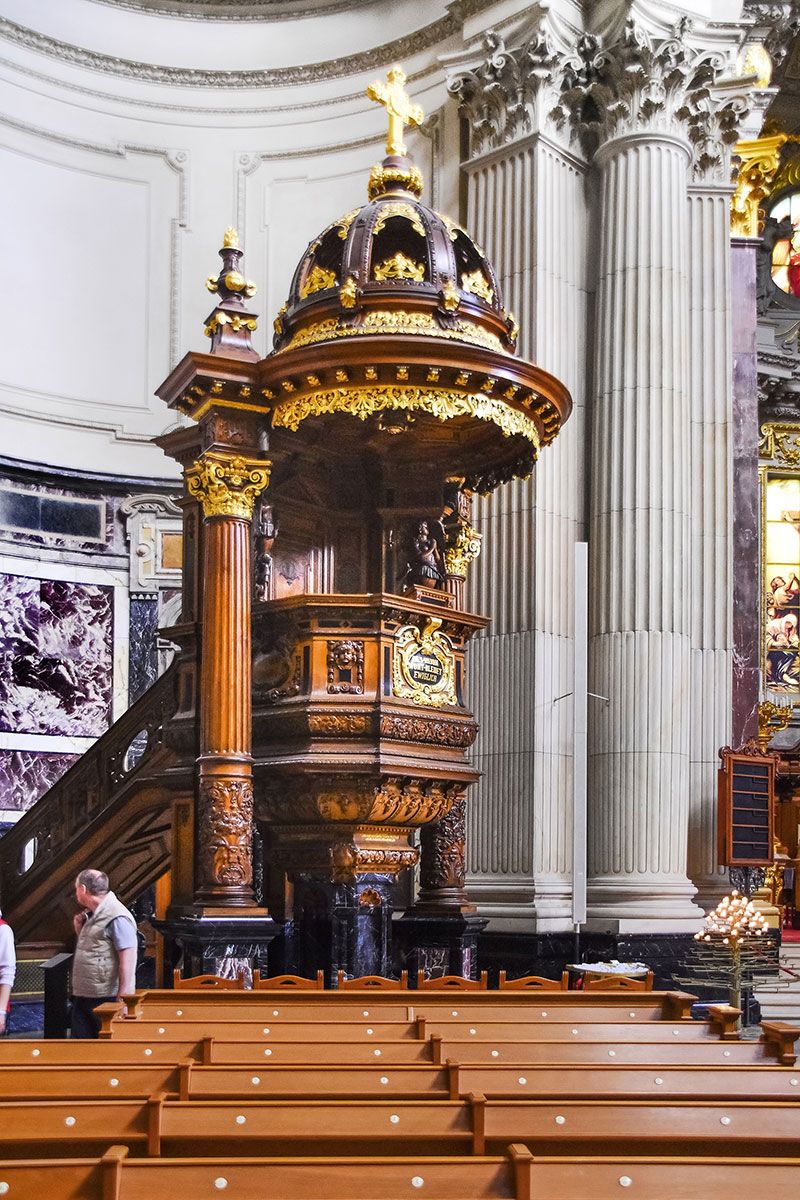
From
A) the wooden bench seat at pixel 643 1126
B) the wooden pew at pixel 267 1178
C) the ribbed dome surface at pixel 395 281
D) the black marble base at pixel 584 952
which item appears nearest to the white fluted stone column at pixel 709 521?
the black marble base at pixel 584 952

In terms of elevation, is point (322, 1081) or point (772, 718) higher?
point (772, 718)

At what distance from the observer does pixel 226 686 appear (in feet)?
27.7

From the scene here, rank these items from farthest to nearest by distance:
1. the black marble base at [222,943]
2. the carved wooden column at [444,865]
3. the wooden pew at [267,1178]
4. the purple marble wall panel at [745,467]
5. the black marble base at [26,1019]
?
the purple marble wall panel at [745,467] < the black marble base at [26,1019] < the carved wooden column at [444,865] < the black marble base at [222,943] < the wooden pew at [267,1178]

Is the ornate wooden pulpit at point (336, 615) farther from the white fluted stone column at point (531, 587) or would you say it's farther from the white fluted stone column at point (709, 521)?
the white fluted stone column at point (709, 521)

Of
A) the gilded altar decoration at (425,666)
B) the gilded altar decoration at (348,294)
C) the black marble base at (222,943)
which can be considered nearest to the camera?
the black marble base at (222,943)

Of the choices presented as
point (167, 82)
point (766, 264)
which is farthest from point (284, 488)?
point (766, 264)

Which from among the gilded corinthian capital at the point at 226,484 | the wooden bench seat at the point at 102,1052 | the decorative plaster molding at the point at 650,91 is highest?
the decorative plaster molding at the point at 650,91

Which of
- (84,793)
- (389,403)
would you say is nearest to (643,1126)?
(389,403)

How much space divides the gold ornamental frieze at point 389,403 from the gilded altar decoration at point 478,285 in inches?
31.6

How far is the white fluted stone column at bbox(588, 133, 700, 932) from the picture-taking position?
10875 millimetres

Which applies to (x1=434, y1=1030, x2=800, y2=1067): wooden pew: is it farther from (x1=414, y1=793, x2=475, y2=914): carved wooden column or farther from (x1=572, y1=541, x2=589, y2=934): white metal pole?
(x1=414, y1=793, x2=475, y2=914): carved wooden column

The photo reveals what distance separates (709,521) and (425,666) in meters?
4.05

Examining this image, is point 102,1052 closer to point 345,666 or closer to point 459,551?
point 345,666

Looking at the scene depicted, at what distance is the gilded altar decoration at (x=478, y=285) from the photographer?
902 centimetres
